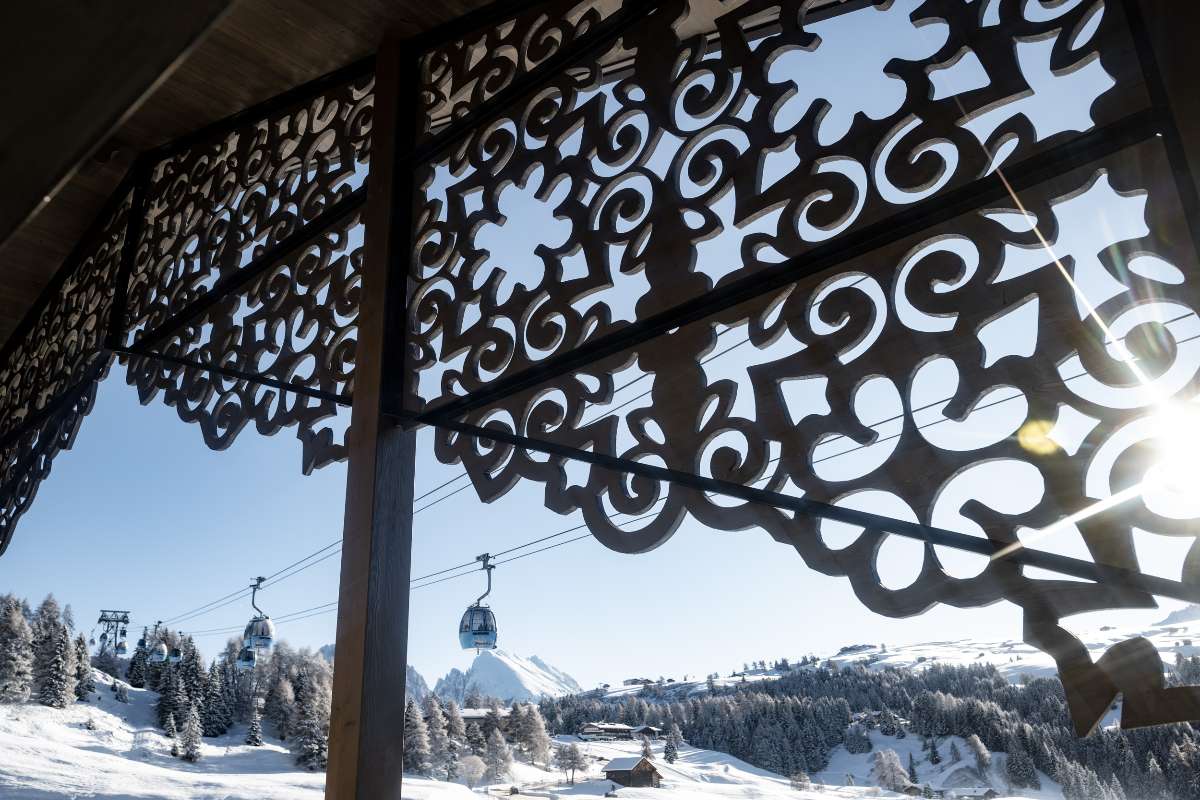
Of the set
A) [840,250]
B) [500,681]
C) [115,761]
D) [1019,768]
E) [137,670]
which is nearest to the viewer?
[840,250]

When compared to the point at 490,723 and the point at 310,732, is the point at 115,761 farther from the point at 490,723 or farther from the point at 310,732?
the point at 490,723

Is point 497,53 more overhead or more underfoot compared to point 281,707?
more overhead

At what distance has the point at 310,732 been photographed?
13.4 feet

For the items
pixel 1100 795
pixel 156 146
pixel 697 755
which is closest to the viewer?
pixel 1100 795

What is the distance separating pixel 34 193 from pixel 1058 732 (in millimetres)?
1648

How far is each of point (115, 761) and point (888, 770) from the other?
13.7ft

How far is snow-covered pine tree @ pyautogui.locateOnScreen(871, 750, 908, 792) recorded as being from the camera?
175 centimetres

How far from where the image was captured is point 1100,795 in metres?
1.26

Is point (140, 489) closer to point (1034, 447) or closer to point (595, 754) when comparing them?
point (595, 754)

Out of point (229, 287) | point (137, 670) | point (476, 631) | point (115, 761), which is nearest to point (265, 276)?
point (229, 287)

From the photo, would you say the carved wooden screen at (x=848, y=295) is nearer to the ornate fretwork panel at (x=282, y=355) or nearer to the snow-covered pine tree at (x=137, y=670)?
the ornate fretwork panel at (x=282, y=355)

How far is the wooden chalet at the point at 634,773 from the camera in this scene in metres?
2.56

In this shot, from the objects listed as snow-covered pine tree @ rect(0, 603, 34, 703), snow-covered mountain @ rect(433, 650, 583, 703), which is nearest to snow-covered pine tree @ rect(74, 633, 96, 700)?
snow-covered pine tree @ rect(0, 603, 34, 703)

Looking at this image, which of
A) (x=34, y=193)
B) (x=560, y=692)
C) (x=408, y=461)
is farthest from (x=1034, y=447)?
(x=560, y=692)
